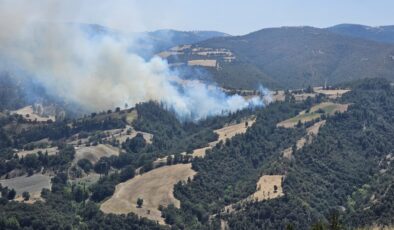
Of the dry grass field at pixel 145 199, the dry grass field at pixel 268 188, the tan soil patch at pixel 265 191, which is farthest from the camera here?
the dry grass field at pixel 268 188

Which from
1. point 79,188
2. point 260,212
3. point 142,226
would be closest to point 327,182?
point 260,212

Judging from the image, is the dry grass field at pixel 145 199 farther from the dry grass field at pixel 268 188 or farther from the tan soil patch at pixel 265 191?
the dry grass field at pixel 268 188

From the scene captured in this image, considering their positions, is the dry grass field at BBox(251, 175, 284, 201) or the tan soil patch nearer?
the tan soil patch

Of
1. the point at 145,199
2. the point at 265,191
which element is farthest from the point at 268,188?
the point at 145,199

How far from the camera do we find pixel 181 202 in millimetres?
183875

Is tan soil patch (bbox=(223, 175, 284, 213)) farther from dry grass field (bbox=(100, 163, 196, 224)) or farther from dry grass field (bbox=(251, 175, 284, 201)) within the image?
dry grass field (bbox=(100, 163, 196, 224))

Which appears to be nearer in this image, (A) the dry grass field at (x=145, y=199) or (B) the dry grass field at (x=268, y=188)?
(A) the dry grass field at (x=145, y=199)

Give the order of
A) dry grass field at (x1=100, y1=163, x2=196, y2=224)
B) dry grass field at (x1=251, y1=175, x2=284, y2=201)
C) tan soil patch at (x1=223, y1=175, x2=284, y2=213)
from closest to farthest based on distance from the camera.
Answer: dry grass field at (x1=100, y1=163, x2=196, y2=224)
tan soil patch at (x1=223, y1=175, x2=284, y2=213)
dry grass field at (x1=251, y1=175, x2=284, y2=201)

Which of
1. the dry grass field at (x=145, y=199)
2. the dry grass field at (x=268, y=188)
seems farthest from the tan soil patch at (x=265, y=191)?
the dry grass field at (x=145, y=199)

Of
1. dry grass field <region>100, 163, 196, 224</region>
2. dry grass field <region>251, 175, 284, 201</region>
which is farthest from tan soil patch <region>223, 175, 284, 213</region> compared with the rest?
dry grass field <region>100, 163, 196, 224</region>

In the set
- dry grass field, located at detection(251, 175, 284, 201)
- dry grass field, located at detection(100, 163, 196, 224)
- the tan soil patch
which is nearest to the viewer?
dry grass field, located at detection(100, 163, 196, 224)

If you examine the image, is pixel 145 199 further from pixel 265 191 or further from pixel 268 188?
pixel 268 188

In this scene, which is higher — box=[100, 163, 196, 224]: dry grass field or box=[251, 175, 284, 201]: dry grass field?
box=[251, 175, 284, 201]: dry grass field

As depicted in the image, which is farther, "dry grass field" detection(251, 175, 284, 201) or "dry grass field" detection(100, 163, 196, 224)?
"dry grass field" detection(251, 175, 284, 201)
